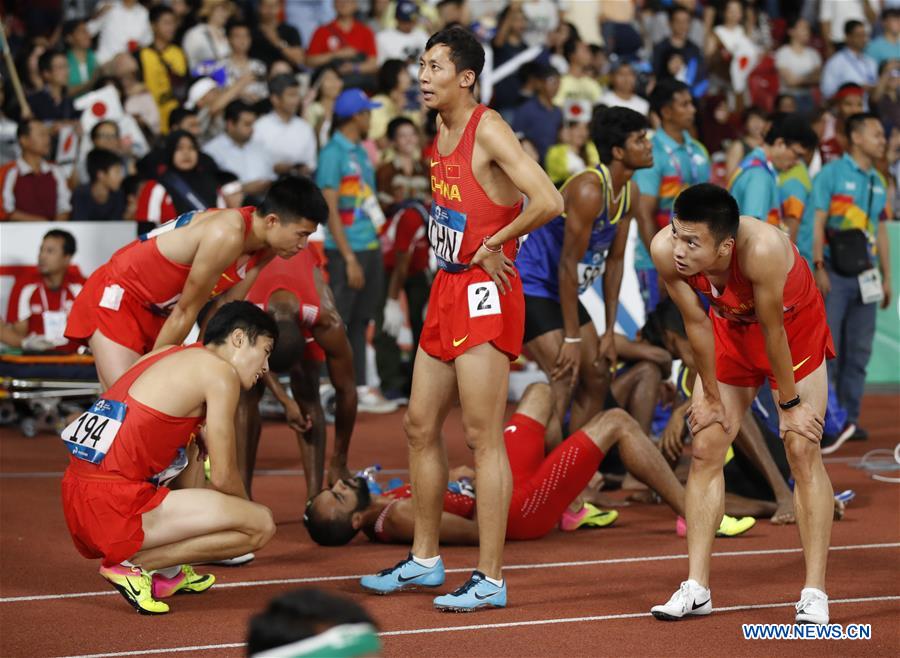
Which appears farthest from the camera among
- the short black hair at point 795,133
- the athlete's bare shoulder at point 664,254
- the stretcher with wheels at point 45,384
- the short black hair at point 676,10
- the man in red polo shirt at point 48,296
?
the short black hair at point 676,10

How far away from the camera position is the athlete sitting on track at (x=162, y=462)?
532 cm

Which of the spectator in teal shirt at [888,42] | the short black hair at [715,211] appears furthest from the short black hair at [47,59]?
the spectator in teal shirt at [888,42]

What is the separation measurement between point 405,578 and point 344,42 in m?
9.03

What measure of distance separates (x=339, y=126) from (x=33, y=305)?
9.07ft

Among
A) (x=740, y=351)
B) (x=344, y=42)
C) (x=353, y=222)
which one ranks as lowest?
(x=353, y=222)

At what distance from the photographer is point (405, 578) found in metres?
5.64

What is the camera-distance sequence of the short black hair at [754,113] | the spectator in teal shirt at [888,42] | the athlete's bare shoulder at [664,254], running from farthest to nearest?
the spectator in teal shirt at [888,42]
the short black hair at [754,113]
the athlete's bare shoulder at [664,254]

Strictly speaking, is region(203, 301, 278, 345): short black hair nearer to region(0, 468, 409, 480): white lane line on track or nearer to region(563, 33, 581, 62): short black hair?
region(0, 468, 409, 480): white lane line on track

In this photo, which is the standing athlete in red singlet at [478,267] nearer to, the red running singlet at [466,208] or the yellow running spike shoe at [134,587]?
the red running singlet at [466,208]

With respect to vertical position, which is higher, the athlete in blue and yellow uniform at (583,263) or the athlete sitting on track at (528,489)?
the athlete in blue and yellow uniform at (583,263)

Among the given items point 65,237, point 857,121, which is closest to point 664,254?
point 857,121

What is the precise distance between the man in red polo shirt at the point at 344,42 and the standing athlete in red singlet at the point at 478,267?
8157 millimetres

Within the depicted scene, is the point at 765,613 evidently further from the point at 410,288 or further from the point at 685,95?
the point at 410,288

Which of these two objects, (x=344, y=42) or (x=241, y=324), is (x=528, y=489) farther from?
(x=344, y=42)
